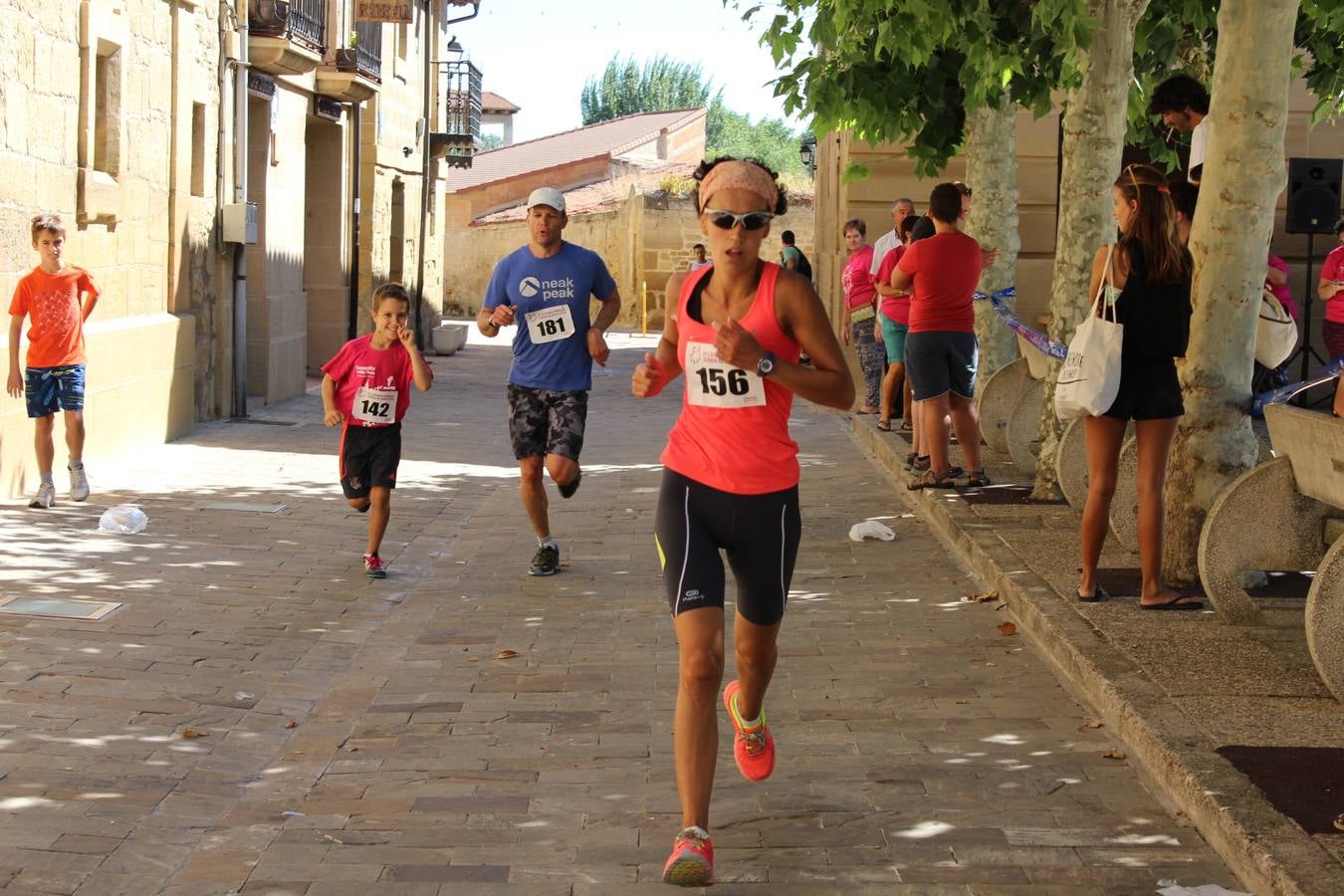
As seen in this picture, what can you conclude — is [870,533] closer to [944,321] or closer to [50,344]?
[944,321]

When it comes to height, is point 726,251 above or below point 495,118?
below

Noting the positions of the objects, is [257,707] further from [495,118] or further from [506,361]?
[495,118]

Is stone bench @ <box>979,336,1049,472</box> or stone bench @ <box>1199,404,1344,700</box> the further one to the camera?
stone bench @ <box>979,336,1049,472</box>

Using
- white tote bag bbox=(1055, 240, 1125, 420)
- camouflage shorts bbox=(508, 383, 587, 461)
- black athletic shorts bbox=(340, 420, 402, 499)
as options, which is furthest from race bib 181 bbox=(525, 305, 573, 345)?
white tote bag bbox=(1055, 240, 1125, 420)

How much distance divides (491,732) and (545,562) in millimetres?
3120

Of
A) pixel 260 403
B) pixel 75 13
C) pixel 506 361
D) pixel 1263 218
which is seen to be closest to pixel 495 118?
pixel 506 361

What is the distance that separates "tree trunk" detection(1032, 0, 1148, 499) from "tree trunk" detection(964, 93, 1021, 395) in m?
2.63

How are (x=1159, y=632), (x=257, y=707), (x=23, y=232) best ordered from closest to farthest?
(x=257, y=707) < (x=1159, y=632) < (x=23, y=232)

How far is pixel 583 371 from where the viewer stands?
8992 mm

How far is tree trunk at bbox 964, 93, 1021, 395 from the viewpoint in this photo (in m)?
13.0

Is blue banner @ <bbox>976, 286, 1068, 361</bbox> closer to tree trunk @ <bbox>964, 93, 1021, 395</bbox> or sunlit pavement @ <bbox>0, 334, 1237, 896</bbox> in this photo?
tree trunk @ <bbox>964, 93, 1021, 395</bbox>

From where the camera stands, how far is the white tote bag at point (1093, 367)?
277 inches

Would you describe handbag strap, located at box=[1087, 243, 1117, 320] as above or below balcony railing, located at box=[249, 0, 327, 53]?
below

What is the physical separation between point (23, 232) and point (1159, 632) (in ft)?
25.9
